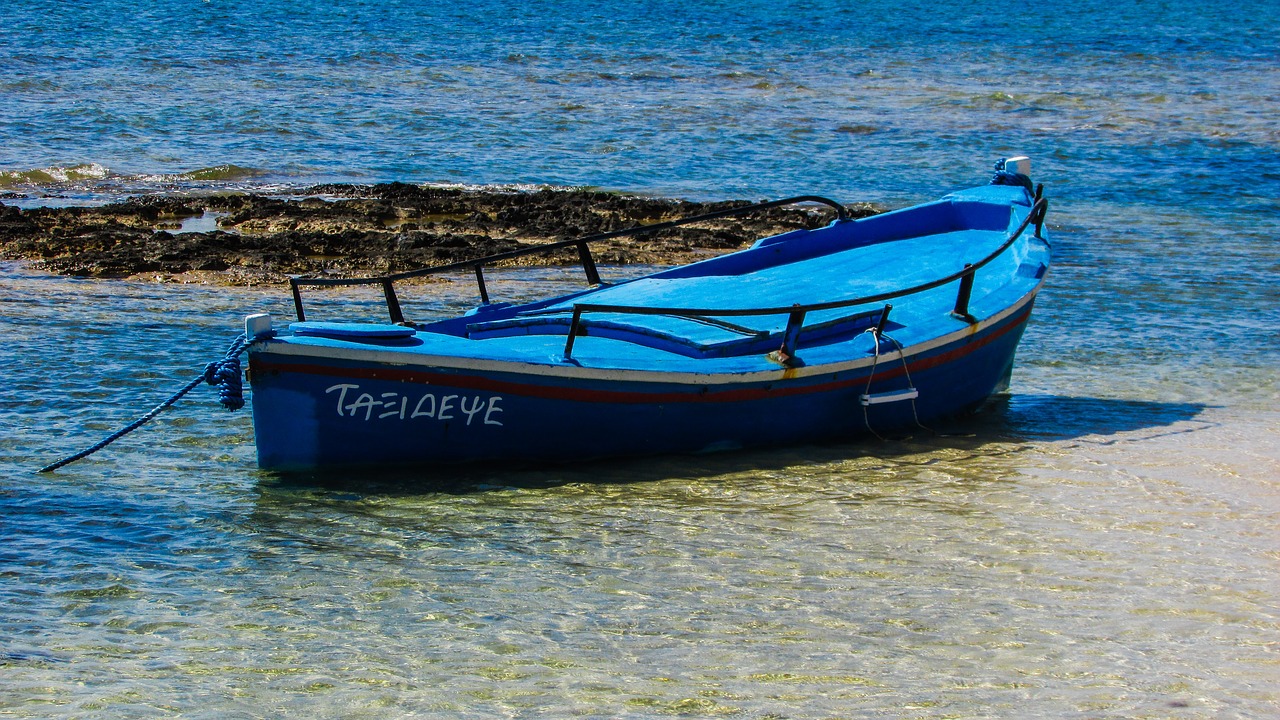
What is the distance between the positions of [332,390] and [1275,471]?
19.7ft

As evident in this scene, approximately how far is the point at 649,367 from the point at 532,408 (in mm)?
755

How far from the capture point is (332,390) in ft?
25.2

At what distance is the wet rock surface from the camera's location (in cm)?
1416

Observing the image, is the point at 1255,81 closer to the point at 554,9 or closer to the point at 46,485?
the point at 554,9

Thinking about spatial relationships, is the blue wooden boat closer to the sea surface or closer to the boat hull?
the boat hull

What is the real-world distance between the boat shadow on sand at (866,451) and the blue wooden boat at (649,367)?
3.9 inches

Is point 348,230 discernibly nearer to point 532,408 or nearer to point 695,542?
point 532,408

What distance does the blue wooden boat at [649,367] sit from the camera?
7742 mm

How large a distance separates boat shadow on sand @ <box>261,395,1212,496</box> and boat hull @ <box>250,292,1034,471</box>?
0.08m

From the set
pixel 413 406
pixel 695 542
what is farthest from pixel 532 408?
pixel 695 542

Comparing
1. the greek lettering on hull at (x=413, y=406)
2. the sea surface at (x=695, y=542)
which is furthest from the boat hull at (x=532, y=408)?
the sea surface at (x=695, y=542)

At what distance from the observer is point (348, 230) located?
15.4 meters

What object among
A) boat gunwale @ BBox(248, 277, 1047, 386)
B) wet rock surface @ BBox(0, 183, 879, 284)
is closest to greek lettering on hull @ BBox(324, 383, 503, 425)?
boat gunwale @ BBox(248, 277, 1047, 386)

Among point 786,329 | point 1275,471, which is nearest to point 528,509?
point 786,329
